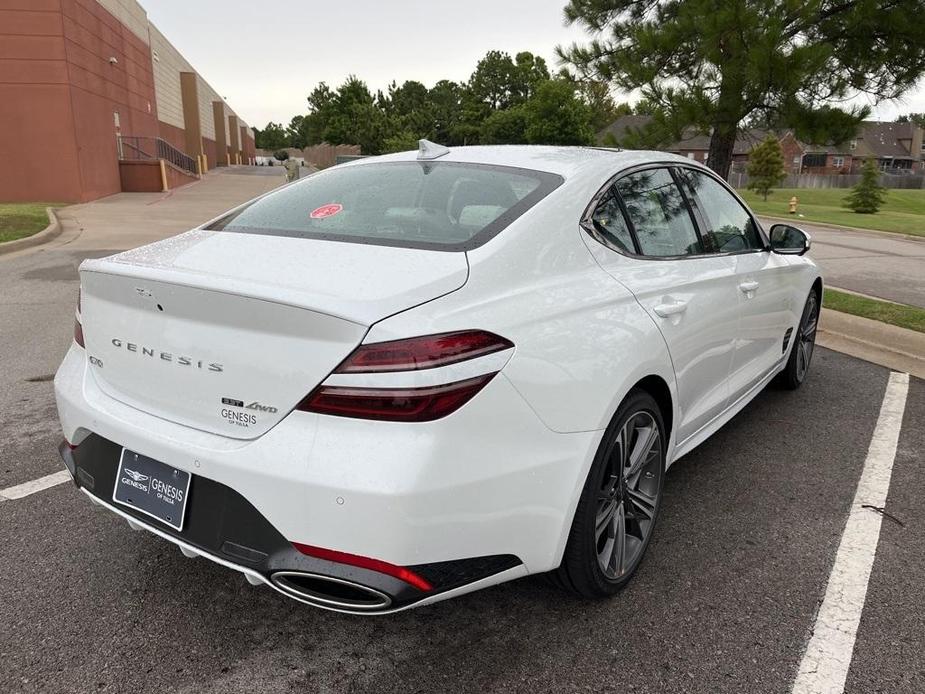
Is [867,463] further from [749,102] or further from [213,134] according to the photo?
[213,134]

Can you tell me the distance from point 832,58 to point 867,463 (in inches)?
239

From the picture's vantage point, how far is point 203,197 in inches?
1030

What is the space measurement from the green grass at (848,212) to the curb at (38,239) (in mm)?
21945

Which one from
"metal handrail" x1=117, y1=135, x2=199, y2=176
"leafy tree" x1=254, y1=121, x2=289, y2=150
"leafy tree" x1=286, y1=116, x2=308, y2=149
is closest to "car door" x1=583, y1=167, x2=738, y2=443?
"metal handrail" x1=117, y1=135, x2=199, y2=176

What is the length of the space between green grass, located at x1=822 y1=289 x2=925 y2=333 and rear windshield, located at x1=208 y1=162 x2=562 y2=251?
5.55 meters

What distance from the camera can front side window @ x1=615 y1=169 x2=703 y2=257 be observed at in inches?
118

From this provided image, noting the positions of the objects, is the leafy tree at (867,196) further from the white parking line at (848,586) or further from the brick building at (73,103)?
the white parking line at (848,586)

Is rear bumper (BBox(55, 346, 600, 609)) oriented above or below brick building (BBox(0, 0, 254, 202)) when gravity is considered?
below

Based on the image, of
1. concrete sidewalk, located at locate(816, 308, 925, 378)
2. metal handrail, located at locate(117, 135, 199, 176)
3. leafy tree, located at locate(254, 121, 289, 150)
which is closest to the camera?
concrete sidewalk, located at locate(816, 308, 925, 378)

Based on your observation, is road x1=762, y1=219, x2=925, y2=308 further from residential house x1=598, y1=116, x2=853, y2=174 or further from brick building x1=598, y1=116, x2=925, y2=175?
brick building x1=598, y1=116, x2=925, y2=175

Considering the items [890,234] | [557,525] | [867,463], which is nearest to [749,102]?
[867,463]

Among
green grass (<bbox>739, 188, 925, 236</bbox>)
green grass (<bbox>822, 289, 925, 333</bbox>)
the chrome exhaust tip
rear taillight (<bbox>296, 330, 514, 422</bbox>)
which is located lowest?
green grass (<bbox>739, 188, 925, 236</bbox>)

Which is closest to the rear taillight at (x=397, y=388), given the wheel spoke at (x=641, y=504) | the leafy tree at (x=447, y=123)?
the wheel spoke at (x=641, y=504)

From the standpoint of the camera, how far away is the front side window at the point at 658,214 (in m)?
2.99
